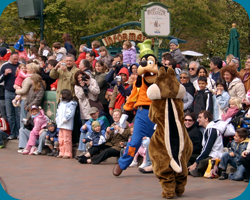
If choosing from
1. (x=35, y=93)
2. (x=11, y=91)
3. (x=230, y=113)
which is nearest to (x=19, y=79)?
(x=11, y=91)

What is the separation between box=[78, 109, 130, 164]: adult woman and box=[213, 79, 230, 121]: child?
1855 millimetres

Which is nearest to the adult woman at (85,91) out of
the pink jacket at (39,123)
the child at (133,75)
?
the child at (133,75)

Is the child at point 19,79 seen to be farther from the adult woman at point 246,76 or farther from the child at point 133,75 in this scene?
the adult woman at point 246,76

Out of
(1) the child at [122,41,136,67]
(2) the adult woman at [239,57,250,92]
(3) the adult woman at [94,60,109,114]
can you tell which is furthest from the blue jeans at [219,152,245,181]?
(1) the child at [122,41,136,67]

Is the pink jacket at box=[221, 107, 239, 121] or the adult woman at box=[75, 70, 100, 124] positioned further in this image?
the adult woman at box=[75, 70, 100, 124]

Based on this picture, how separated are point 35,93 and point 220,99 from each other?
494 centimetres

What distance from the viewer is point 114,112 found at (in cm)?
965

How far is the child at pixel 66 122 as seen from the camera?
1052 cm

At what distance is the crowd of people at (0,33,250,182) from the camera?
27.2ft

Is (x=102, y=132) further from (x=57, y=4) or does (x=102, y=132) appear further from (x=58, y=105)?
(x=57, y=4)

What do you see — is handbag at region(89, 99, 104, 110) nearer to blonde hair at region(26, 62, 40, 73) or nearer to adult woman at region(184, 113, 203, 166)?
blonde hair at region(26, 62, 40, 73)

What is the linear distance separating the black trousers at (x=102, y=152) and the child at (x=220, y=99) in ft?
7.09

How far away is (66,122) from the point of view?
10.6 m

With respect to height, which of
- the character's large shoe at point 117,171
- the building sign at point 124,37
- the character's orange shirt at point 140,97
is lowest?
the character's large shoe at point 117,171
